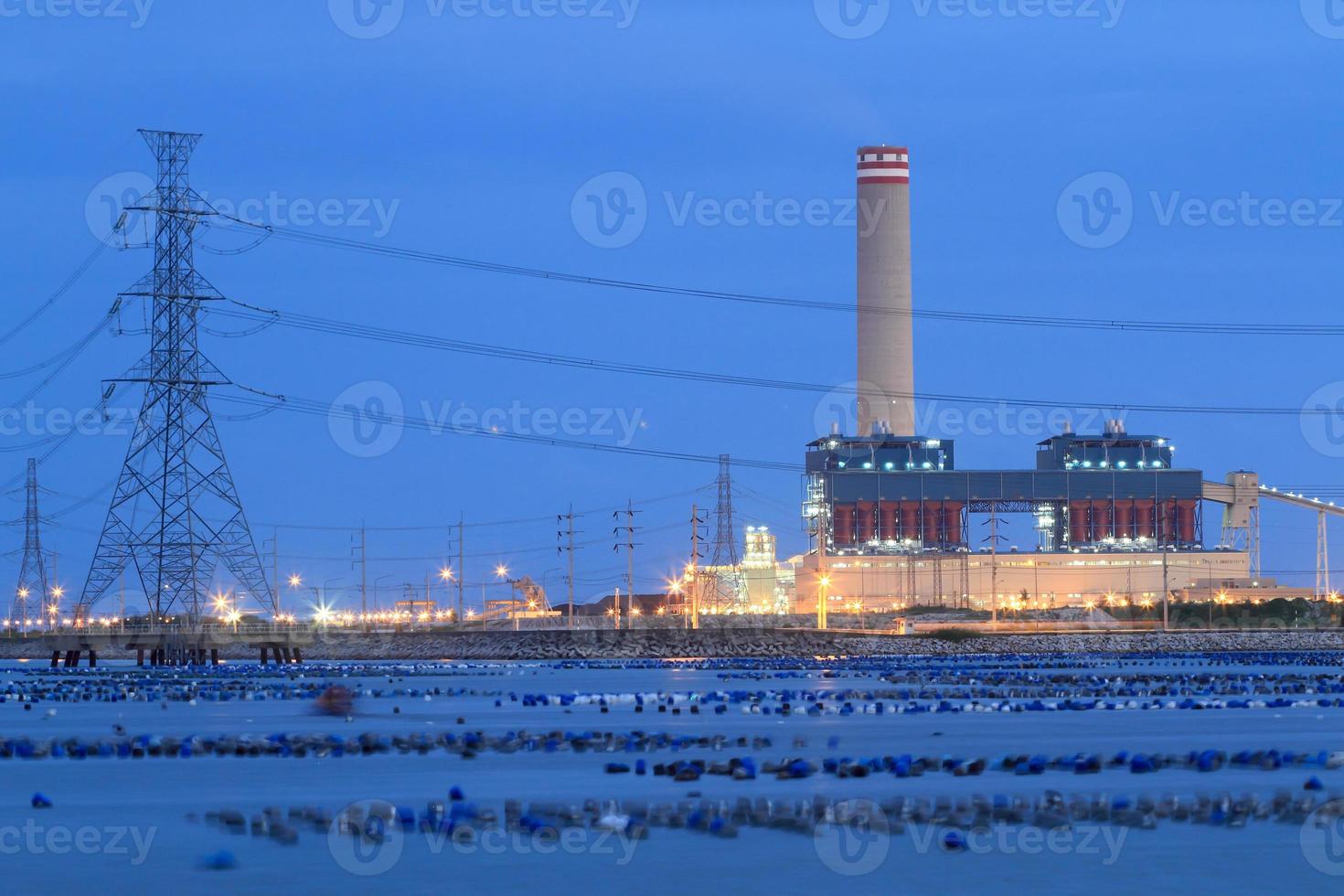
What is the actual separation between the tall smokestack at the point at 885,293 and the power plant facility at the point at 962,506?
0.45 feet

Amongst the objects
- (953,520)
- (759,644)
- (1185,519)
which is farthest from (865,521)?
(759,644)

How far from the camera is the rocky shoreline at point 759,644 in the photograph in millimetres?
83312

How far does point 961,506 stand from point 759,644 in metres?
55.0

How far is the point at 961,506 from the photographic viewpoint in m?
136

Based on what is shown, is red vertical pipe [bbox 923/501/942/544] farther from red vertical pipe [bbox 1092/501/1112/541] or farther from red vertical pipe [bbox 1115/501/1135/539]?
red vertical pipe [bbox 1115/501/1135/539]

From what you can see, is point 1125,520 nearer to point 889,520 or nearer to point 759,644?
point 889,520

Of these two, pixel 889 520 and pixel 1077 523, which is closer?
pixel 889 520

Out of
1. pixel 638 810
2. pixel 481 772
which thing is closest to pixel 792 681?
pixel 481 772

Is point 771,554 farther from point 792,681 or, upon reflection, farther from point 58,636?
point 792,681

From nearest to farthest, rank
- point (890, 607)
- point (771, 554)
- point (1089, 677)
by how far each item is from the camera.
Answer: point (1089, 677) → point (890, 607) → point (771, 554)

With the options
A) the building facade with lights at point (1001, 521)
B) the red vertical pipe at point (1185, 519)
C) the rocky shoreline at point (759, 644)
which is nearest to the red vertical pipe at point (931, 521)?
the building facade with lights at point (1001, 521)

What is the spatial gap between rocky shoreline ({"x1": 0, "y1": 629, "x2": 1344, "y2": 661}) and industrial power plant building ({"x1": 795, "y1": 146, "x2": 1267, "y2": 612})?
3865cm

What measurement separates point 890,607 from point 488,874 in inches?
4715

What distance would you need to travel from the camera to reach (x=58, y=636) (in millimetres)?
68750
